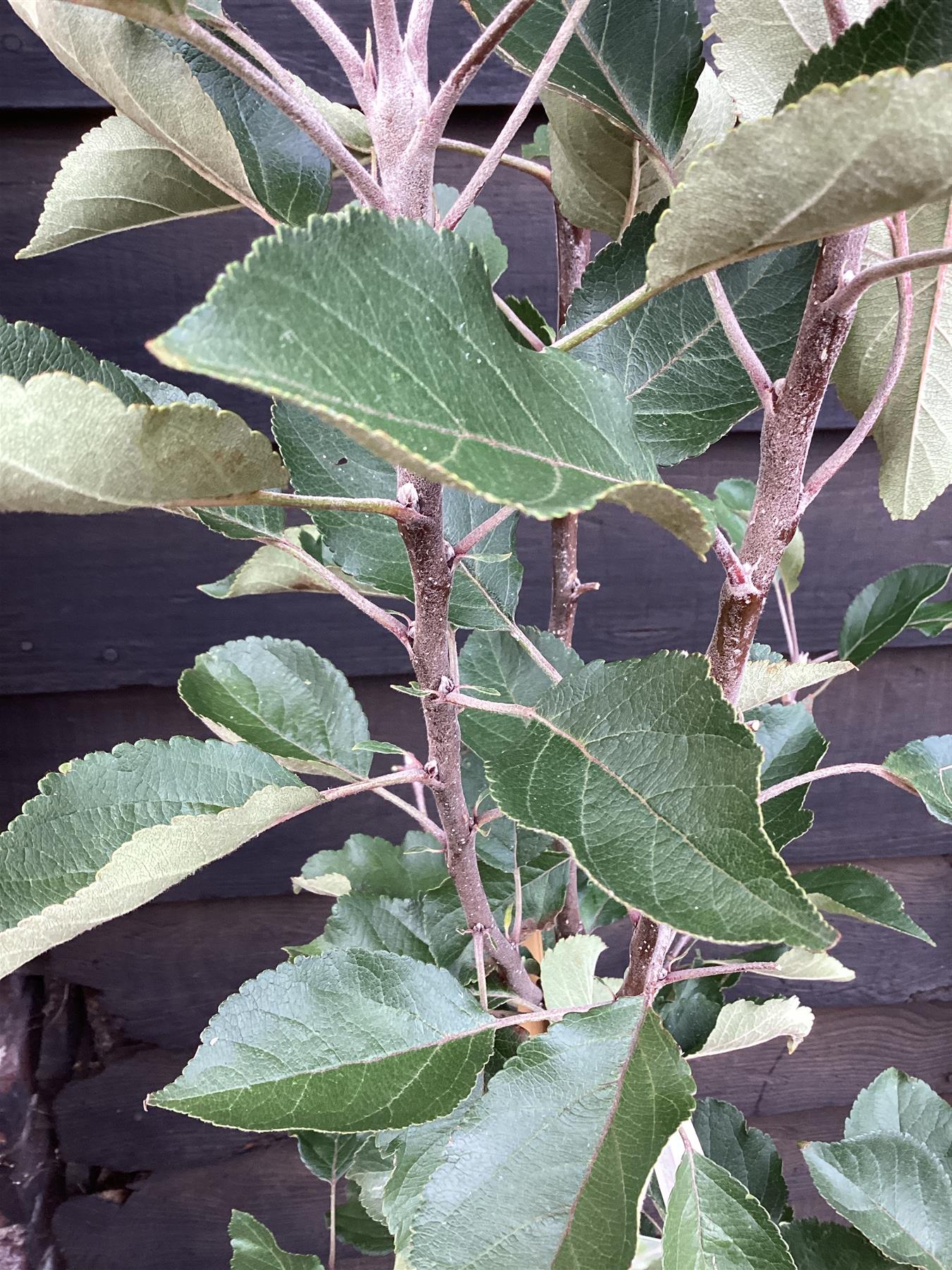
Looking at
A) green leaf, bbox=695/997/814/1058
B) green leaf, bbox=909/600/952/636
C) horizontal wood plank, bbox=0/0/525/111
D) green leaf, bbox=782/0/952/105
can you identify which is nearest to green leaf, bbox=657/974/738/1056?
green leaf, bbox=695/997/814/1058

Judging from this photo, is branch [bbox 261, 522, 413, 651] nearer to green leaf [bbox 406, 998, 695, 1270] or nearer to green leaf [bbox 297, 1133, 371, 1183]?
green leaf [bbox 406, 998, 695, 1270]

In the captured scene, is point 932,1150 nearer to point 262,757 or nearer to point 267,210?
point 262,757

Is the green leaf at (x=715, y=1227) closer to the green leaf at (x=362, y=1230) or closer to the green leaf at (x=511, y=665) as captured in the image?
the green leaf at (x=511, y=665)

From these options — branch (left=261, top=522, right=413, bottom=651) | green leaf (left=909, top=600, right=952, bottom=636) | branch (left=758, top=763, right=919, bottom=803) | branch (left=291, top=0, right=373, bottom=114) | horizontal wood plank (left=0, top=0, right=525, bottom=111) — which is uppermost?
horizontal wood plank (left=0, top=0, right=525, bottom=111)

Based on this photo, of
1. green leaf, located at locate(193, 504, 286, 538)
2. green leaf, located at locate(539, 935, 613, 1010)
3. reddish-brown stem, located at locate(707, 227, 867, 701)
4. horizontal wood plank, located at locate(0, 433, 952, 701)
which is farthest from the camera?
horizontal wood plank, located at locate(0, 433, 952, 701)

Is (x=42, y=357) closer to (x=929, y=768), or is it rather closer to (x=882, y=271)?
(x=882, y=271)

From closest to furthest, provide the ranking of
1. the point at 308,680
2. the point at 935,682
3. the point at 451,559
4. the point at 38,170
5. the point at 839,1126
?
1. the point at 451,559
2. the point at 308,680
3. the point at 38,170
4. the point at 935,682
5. the point at 839,1126

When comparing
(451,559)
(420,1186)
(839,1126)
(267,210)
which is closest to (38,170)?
(267,210)
